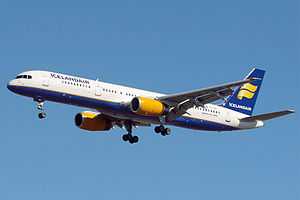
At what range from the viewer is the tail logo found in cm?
8220

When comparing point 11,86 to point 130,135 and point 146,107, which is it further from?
point 130,135

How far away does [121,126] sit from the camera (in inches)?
3083

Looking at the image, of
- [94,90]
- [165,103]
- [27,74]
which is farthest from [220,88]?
[27,74]

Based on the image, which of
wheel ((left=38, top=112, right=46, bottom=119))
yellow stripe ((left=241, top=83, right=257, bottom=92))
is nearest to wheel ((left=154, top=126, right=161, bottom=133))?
wheel ((left=38, top=112, right=46, bottom=119))

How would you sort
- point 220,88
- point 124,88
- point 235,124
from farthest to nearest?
1. point 235,124
2. point 124,88
3. point 220,88

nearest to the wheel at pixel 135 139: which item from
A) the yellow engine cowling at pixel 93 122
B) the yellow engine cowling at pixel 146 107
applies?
the yellow engine cowling at pixel 93 122

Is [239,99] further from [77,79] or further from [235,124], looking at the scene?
[77,79]

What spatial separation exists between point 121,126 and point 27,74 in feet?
42.8

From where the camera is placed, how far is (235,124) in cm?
7794

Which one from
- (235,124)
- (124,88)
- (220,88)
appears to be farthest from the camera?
(235,124)

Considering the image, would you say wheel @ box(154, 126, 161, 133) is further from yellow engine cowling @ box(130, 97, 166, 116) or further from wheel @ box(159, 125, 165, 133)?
yellow engine cowling @ box(130, 97, 166, 116)

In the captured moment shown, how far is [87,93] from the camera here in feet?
228

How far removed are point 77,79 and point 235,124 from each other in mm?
17303

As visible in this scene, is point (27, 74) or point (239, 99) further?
point (239, 99)
